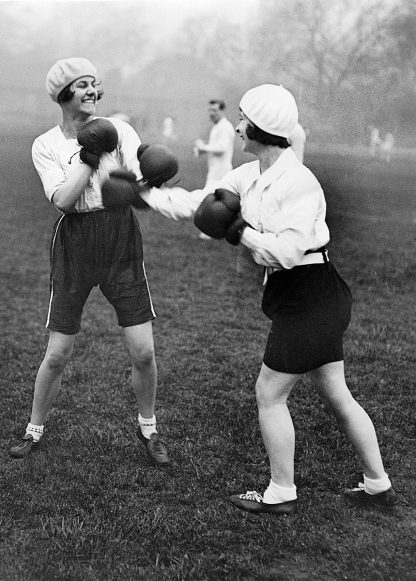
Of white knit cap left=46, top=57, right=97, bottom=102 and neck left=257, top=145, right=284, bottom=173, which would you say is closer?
neck left=257, top=145, right=284, bottom=173

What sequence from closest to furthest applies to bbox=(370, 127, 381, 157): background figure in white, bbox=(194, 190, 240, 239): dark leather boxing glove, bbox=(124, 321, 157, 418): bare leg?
1. bbox=(194, 190, 240, 239): dark leather boxing glove
2. bbox=(124, 321, 157, 418): bare leg
3. bbox=(370, 127, 381, 157): background figure in white

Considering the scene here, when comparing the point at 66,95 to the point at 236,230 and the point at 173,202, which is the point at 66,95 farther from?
the point at 236,230

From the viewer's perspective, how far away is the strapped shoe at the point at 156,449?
329cm

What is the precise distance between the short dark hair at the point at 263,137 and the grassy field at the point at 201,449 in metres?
0.44

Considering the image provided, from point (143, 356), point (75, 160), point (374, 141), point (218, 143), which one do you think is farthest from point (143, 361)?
point (218, 143)

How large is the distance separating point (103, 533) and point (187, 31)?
15.5 ft

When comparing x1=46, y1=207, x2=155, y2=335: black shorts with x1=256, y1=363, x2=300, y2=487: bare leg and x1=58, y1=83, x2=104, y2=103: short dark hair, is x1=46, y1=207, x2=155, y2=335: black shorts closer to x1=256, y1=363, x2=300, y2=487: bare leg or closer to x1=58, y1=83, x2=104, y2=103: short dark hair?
x1=58, y1=83, x2=104, y2=103: short dark hair

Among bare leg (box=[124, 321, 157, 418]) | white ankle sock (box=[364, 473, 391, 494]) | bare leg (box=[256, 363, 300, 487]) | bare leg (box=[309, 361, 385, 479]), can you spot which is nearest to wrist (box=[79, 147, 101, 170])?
bare leg (box=[124, 321, 157, 418])

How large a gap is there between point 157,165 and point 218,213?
1.12ft

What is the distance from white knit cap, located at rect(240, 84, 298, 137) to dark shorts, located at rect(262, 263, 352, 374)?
526 millimetres

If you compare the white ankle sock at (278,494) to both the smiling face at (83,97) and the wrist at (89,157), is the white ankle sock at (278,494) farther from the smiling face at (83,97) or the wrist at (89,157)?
the smiling face at (83,97)

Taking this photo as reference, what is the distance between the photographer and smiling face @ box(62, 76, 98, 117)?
2.93 metres

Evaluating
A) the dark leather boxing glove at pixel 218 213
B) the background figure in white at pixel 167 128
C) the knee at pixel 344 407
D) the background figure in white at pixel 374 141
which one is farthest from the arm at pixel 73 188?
the background figure in white at pixel 167 128

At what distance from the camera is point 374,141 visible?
5312mm
